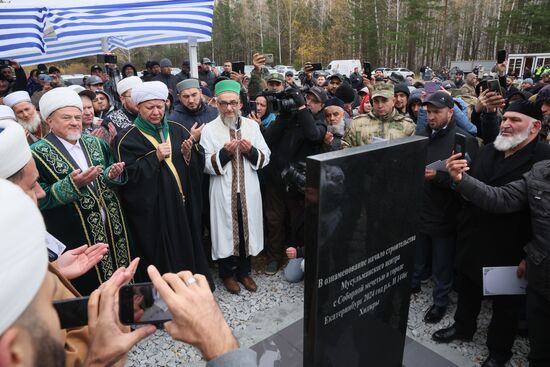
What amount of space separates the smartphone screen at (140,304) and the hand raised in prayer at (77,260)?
2.97ft

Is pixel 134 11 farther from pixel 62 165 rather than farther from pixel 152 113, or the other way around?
pixel 62 165

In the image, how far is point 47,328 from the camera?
779 mm

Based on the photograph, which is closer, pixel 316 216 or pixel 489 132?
pixel 316 216

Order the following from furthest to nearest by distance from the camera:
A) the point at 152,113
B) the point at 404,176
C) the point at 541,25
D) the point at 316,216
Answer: the point at 541,25 < the point at 152,113 < the point at 404,176 < the point at 316,216

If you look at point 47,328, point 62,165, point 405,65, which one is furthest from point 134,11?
point 405,65

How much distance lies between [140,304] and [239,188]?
273cm

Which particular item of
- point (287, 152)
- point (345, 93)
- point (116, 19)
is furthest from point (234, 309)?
point (116, 19)

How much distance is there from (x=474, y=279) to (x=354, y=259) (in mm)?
1384

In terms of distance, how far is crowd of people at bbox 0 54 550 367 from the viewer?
2.41 m

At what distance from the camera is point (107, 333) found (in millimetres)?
1052

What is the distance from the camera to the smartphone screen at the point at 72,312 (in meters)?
1.08

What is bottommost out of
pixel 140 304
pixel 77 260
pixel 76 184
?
pixel 77 260

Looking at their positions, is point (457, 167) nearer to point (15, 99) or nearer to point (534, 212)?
point (534, 212)

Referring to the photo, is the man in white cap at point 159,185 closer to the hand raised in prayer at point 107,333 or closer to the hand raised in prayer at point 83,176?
the hand raised in prayer at point 83,176
